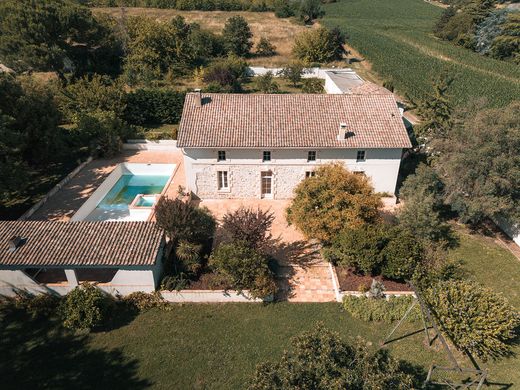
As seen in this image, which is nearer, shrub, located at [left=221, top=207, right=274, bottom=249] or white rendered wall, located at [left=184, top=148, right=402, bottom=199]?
shrub, located at [left=221, top=207, right=274, bottom=249]

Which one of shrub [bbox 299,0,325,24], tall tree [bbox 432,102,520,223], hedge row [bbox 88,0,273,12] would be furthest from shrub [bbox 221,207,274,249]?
hedge row [bbox 88,0,273,12]

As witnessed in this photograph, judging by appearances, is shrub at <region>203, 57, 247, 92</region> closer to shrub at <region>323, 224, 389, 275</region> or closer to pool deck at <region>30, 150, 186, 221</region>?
pool deck at <region>30, 150, 186, 221</region>

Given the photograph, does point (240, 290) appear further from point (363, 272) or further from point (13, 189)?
point (13, 189)

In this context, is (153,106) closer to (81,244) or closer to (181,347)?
(81,244)

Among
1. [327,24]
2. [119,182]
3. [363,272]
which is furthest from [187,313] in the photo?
[327,24]

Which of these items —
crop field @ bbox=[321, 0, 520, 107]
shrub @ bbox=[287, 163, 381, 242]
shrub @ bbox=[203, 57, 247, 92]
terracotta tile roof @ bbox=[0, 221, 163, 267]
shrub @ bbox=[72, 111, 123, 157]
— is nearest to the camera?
terracotta tile roof @ bbox=[0, 221, 163, 267]

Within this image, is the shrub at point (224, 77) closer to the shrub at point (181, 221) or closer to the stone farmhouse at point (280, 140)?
the stone farmhouse at point (280, 140)

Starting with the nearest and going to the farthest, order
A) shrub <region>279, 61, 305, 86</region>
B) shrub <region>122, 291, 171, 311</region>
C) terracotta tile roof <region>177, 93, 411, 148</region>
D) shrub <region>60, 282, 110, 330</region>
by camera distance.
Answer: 1. shrub <region>60, 282, 110, 330</region>
2. shrub <region>122, 291, 171, 311</region>
3. terracotta tile roof <region>177, 93, 411, 148</region>
4. shrub <region>279, 61, 305, 86</region>
